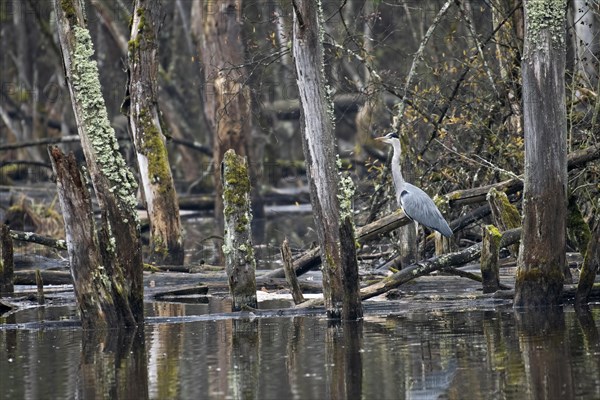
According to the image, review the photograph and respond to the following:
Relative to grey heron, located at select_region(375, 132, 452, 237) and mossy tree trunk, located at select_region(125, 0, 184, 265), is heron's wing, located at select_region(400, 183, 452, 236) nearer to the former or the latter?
grey heron, located at select_region(375, 132, 452, 237)

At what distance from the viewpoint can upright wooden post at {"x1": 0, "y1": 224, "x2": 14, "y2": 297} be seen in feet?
48.8

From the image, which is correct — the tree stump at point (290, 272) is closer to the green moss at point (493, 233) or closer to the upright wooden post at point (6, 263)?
the green moss at point (493, 233)

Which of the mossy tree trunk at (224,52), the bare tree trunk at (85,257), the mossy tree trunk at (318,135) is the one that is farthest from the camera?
the mossy tree trunk at (224,52)

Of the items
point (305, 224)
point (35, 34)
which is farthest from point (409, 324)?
point (35, 34)

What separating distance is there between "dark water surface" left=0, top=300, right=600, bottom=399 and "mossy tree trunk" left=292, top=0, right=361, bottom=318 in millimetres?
825

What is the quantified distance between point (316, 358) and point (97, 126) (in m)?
3.43

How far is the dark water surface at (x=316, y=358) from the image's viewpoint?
8555 millimetres

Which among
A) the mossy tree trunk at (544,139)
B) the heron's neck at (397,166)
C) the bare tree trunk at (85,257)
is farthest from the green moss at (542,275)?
the bare tree trunk at (85,257)

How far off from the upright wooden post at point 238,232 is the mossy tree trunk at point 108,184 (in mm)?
1073

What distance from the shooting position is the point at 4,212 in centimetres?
2527

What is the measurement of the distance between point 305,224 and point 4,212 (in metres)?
7.08

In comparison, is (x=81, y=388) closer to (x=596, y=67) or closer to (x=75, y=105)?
(x=75, y=105)

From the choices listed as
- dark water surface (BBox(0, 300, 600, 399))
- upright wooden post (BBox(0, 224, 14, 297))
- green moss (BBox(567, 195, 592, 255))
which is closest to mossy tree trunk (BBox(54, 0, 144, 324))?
dark water surface (BBox(0, 300, 600, 399))

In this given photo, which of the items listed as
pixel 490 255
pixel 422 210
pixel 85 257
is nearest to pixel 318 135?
pixel 85 257
